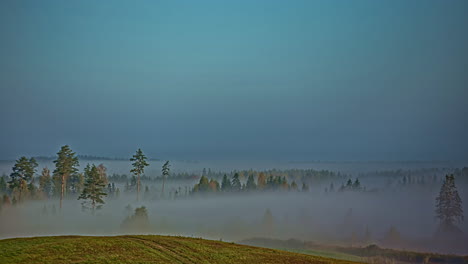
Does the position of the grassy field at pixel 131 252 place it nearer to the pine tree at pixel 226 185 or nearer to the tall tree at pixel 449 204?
the tall tree at pixel 449 204

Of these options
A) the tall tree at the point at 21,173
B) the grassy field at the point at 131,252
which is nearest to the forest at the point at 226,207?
the tall tree at the point at 21,173

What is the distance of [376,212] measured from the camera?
128500 millimetres

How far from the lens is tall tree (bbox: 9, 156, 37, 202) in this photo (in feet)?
253

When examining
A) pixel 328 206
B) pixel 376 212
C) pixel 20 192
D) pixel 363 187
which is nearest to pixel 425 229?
Answer: pixel 376 212

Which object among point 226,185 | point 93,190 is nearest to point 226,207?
point 226,185

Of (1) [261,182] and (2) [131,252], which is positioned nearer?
(2) [131,252]

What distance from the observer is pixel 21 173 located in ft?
256

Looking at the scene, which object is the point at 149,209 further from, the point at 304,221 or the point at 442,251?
the point at 442,251

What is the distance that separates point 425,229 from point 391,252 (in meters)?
22.4

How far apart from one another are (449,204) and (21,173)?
100756 mm

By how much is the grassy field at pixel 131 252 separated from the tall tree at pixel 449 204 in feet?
176

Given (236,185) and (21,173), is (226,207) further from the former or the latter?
(21,173)

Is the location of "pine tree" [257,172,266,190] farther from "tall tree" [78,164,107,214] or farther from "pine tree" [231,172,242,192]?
"tall tree" [78,164,107,214]

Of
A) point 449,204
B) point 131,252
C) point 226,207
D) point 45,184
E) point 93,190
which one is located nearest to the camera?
point 131,252
